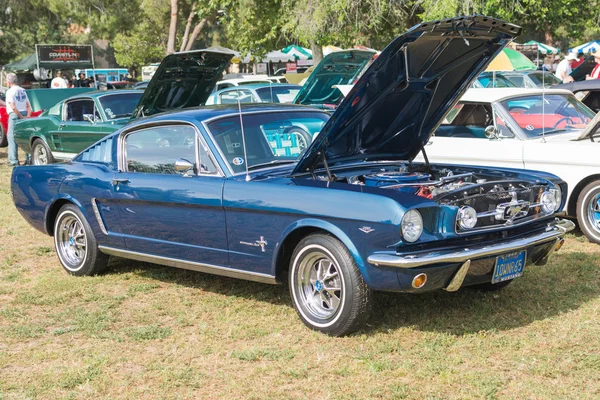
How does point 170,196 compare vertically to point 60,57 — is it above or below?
below

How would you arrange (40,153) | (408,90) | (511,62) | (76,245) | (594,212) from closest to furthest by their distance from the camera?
(408,90), (76,245), (594,212), (40,153), (511,62)

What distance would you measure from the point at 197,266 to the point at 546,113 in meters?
4.90

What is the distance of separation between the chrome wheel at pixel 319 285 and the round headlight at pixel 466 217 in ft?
2.75

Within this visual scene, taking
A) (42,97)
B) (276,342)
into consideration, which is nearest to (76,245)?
(276,342)

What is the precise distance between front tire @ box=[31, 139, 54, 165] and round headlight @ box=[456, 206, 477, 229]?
1039 centimetres

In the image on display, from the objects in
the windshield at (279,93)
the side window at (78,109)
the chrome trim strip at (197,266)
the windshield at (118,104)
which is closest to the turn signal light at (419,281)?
the chrome trim strip at (197,266)

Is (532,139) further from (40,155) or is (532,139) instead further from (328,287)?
(40,155)

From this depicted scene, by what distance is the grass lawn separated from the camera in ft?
14.5

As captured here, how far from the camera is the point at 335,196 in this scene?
198 inches

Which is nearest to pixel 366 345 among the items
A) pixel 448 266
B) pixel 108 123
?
pixel 448 266

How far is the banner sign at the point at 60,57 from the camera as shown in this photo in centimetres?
3384

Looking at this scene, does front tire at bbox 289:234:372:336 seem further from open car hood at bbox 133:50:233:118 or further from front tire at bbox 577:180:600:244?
open car hood at bbox 133:50:233:118

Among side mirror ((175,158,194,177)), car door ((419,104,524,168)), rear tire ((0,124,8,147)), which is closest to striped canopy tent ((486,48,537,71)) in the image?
car door ((419,104,524,168))

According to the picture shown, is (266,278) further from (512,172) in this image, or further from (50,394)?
Answer: (512,172)
